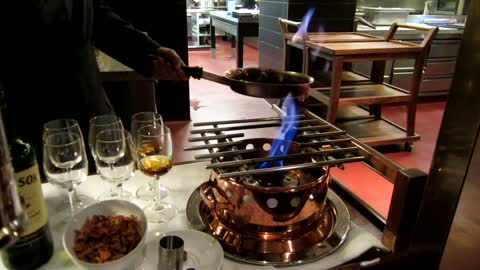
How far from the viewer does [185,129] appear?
3.28 metres

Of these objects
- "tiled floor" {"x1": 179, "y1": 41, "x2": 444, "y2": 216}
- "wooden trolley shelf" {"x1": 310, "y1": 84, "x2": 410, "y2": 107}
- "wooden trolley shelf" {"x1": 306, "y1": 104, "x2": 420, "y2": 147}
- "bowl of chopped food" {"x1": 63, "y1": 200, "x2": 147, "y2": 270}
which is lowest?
"tiled floor" {"x1": 179, "y1": 41, "x2": 444, "y2": 216}

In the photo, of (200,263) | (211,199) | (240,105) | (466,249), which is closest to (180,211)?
(211,199)

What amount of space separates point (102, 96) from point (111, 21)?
250 mm

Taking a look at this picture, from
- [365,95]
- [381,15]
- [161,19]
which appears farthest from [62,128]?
[381,15]

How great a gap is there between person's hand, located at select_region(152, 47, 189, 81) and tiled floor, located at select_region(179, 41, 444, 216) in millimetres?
834

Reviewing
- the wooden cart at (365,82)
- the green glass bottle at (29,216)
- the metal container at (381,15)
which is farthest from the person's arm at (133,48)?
the metal container at (381,15)

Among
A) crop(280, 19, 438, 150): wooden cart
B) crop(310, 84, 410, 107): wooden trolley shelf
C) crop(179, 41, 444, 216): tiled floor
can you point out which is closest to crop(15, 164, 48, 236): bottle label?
crop(179, 41, 444, 216): tiled floor

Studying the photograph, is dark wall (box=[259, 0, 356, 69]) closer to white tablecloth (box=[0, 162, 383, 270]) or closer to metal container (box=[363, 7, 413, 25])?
metal container (box=[363, 7, 413, 25])

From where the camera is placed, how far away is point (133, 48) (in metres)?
1.14

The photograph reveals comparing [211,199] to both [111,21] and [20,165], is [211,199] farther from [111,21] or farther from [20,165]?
[111,21]

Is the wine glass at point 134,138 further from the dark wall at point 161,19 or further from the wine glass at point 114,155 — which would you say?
the dark wall at point 161,19

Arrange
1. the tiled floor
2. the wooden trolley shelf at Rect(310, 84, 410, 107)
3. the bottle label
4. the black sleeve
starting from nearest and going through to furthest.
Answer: the bottle label, the black sleeve, the tiled floor, the wooden trolley shelf at Rect(310, 84, 410, 107)

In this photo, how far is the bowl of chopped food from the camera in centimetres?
58

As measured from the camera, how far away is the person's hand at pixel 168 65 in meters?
1.00
